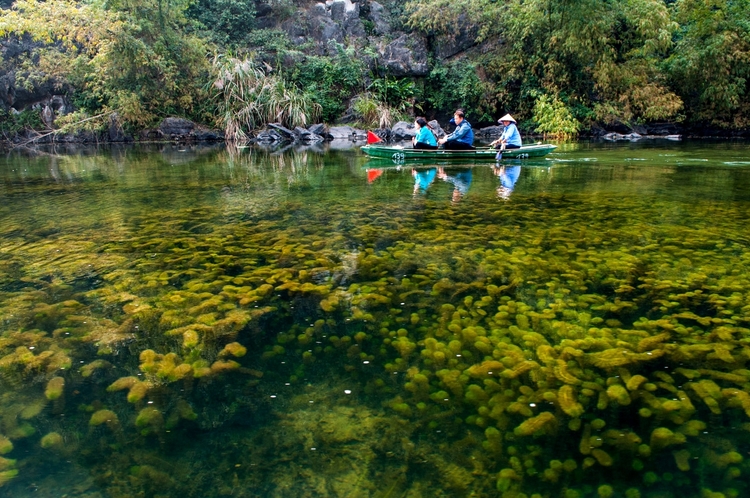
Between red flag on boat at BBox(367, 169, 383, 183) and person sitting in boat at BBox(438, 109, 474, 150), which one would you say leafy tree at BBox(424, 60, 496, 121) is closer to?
person sitting in boat at BBox(438, 109, 474, 150)

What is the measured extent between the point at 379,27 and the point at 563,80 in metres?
10.4

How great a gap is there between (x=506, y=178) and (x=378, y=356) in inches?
327

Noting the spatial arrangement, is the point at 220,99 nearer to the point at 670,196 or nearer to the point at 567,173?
the point at 567,173

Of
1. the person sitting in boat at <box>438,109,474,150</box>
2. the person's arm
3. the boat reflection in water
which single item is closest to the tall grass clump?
the person sitting in boat at <box>438,109,474,150</box>

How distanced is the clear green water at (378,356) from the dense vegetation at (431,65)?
18.8m

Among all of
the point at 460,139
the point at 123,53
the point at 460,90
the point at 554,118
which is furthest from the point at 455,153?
the point at 123,53

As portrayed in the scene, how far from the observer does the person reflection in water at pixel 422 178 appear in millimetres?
9406

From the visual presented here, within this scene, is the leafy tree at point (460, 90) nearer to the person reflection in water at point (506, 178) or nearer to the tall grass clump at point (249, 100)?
the tall grass clump at point (249, 100)

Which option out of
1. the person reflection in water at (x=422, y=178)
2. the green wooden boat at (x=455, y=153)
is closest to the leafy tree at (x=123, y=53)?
the green wooden boat at (x=455, y=153)

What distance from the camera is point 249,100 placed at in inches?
959

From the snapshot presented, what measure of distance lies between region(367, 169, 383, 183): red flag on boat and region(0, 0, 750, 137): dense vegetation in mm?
13066

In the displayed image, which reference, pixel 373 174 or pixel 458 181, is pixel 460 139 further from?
pixel 458 181

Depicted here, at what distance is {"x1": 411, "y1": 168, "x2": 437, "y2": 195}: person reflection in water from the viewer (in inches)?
370

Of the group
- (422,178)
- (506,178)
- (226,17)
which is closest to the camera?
(506,178)
